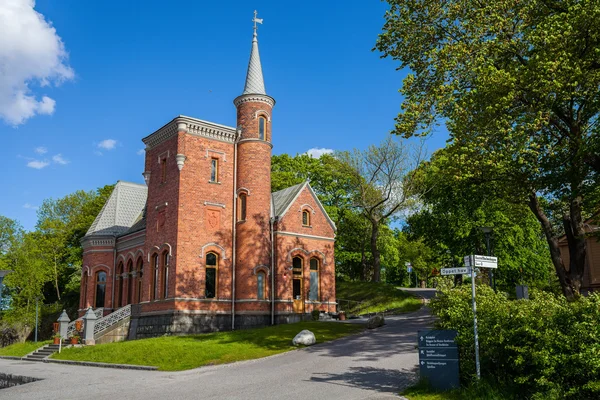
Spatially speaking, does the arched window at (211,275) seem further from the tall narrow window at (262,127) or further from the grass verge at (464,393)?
the grass verge at (464,393)

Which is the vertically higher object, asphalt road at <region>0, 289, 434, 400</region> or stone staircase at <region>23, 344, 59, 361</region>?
asphalt road at <region>0, 289, 434, 400</region>

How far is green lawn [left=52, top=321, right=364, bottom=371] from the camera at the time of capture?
18.7 m

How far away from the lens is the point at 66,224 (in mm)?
54406

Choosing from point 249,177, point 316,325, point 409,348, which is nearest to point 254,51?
point 249,177

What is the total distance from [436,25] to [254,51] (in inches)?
627

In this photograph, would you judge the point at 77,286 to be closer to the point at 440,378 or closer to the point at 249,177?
the point at 249,177

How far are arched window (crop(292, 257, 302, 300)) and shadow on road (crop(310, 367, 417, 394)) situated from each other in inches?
622

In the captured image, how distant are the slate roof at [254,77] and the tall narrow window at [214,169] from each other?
460 cm

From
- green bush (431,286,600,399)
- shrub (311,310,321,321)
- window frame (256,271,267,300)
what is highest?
window frame (256,271,267,300)

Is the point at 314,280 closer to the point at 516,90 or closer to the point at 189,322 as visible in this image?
the point at 189,322

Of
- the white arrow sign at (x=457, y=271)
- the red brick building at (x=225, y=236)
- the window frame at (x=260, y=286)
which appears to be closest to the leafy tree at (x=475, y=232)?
the red brick building at (x=225, y=236)

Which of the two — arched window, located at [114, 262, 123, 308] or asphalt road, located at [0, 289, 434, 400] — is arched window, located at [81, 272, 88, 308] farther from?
asphalt road, located at [0, 289, 434, 400]

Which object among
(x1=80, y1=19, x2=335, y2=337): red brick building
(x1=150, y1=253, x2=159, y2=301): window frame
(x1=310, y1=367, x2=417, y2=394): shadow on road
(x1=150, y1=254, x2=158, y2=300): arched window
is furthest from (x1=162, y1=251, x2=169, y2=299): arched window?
(x1=310, y1=367, x2=417, y2=394): shadow on road

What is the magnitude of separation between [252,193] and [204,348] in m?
11.4
